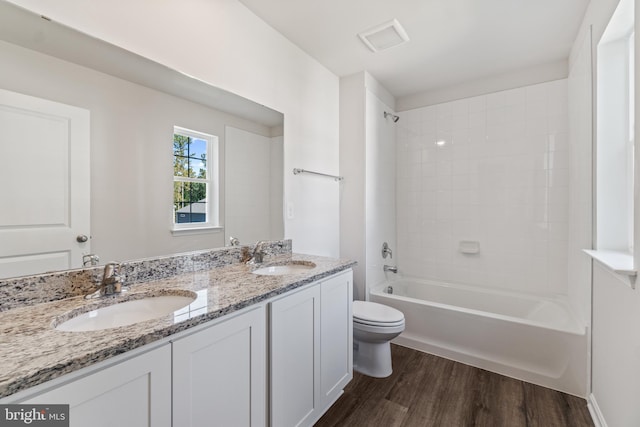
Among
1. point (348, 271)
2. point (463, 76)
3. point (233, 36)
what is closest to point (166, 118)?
point (233, 36)

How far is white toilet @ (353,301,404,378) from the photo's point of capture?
2.00m

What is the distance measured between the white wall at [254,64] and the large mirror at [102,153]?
0.07 metres

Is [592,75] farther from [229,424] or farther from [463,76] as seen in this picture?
[229,424]

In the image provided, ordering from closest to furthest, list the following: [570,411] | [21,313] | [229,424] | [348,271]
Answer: [21,313]
[229,424]
[570,411]
[348,271]

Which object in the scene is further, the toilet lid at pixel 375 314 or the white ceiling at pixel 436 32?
the toilet lid at pixel 375 314

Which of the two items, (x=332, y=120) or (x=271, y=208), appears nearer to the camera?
(x=271, y=208)

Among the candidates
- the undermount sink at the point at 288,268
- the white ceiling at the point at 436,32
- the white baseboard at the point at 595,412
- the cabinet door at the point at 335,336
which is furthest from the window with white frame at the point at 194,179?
the white baseboard at the point at 595,412

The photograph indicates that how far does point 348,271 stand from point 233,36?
1638 millimetres

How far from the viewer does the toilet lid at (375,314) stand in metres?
2.02

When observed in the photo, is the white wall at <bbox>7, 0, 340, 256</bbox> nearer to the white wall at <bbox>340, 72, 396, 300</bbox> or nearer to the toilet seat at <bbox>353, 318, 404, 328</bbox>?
the white wall at <bbox>340, 72, 396, 300</bbox>

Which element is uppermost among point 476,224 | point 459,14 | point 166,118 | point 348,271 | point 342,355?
point 459,14

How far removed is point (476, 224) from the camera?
114 inches

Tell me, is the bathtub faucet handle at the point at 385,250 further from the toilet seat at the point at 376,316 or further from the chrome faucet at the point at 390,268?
the toilet seat at the point at 376,316

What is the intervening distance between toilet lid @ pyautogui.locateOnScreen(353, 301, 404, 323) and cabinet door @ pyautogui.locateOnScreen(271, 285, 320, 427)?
0.61 meters
